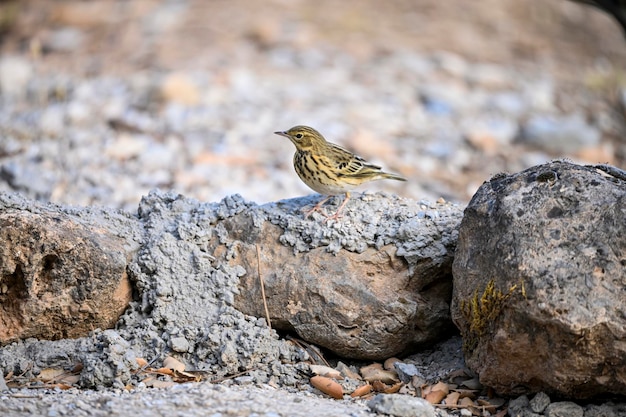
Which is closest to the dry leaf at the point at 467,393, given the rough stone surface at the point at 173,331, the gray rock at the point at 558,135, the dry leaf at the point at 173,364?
the rough stone surface at the point at 173,331

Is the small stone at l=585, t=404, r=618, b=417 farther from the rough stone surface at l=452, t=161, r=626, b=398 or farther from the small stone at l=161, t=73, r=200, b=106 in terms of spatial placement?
the small stone at l=161, t=73, r=200, b=106

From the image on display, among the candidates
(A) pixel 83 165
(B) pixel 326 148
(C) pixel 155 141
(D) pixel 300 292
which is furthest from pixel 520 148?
(D) pixel 300 292

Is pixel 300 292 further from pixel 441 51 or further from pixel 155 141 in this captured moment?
pixel 441 51

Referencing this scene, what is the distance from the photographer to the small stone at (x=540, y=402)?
4695mm

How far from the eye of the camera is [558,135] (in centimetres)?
1259

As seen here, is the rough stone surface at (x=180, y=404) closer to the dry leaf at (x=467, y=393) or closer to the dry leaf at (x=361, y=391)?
the dry leaf at (x=361, y=391)

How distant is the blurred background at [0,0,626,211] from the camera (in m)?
10.4

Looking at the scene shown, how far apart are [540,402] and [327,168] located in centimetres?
204

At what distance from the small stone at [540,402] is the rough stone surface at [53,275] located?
2426 mm

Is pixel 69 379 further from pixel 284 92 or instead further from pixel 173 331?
pixel 284 92

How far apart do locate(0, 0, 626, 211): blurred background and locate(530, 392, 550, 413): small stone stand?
4685mm

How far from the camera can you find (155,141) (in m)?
11.0

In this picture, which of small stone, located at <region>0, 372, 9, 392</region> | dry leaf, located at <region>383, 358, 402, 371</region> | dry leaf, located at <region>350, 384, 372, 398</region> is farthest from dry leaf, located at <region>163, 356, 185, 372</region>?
dry leaf, located at <region>383, 358, 402, 371</region>

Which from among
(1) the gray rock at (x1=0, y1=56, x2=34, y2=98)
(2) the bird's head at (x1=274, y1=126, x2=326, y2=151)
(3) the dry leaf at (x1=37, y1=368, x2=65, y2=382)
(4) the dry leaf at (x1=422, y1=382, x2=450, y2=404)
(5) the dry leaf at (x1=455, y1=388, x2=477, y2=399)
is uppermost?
(1) the gray rock at (x1=0, y1=56, x2=34, y2=98)
